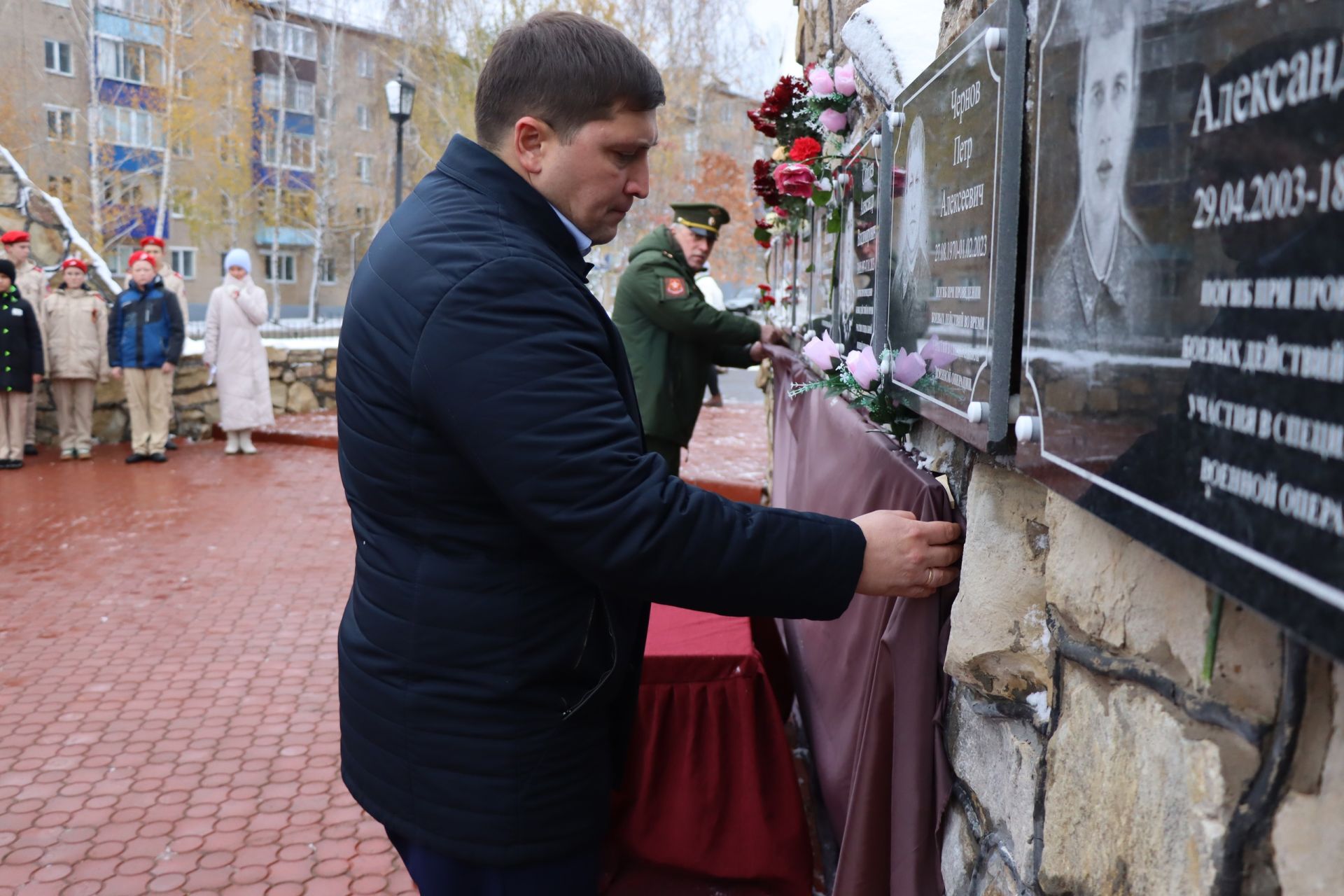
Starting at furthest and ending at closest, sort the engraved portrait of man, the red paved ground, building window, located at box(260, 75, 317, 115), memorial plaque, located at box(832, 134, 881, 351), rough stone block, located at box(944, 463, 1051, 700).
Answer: building window, located at box(260, 75, 317, 115), the red paved ground, memorial plaque, located at box(832, 134, 881, 351), rough stone block, located at box(944, 463, 1051, 700), the engraved portrait of man

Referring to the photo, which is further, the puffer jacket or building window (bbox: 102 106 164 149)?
building window (bbox: 102 106 164 149)

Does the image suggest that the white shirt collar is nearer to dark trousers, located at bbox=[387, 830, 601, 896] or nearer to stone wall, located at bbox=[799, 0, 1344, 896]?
stone wall, located at bbox=[799, 0, 1344, 896]

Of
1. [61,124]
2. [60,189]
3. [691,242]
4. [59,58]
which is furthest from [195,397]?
[59,58]

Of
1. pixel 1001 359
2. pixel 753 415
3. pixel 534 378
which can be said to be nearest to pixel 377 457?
pixel 534 378

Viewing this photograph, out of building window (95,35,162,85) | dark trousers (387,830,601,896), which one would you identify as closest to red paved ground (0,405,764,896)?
dark trousers (387,830,601,896)

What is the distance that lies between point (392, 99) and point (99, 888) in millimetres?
12876

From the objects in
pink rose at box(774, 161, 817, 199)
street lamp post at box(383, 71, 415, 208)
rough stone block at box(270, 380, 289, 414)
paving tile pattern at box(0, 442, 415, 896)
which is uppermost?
street lamp post at box(383, 71, 415, 208)

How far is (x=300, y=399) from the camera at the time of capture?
1346 centimetres

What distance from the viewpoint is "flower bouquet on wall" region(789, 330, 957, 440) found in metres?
2.09

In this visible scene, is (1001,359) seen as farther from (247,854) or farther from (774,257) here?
(774,257)

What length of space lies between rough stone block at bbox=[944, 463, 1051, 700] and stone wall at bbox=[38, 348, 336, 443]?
9.13m

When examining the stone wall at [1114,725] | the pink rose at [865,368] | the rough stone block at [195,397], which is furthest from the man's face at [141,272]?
the stone wall at [1114,725]

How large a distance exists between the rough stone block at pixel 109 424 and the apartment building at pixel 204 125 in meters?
17.2

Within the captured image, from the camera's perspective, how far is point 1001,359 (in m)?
1.54
